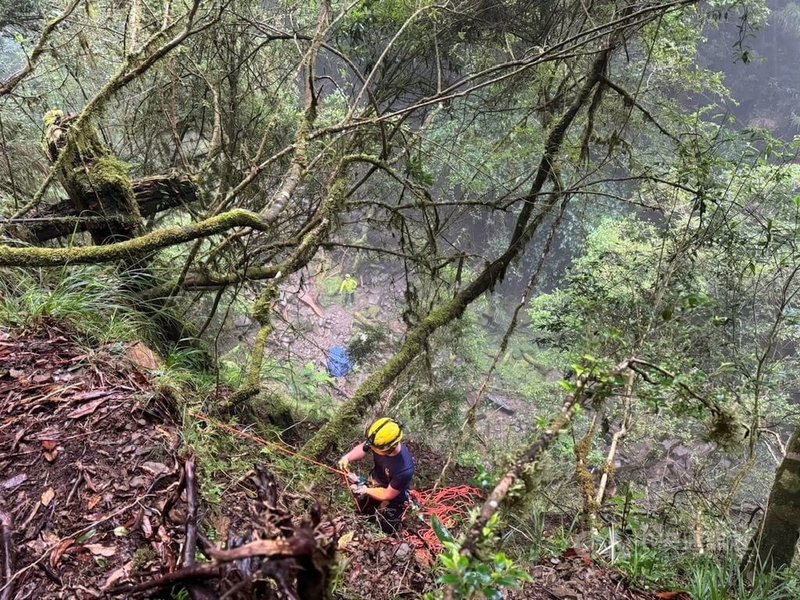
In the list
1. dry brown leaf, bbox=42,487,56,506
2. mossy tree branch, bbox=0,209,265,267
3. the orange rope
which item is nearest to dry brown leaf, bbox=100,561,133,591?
dry brown leaf, bbox=42,487,56,506

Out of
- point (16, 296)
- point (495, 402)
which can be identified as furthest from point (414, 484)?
point (495, 402)

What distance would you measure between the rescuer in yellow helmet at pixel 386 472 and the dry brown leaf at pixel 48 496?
2550 millimetres

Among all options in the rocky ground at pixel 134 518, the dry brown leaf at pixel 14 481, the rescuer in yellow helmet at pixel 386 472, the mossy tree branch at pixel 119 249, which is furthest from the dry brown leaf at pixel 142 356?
the rescuer in yellow helmet at pixel 386 472

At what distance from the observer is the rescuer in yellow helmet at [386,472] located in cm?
427

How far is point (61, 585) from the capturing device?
5.40ft

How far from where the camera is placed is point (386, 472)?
175 inches

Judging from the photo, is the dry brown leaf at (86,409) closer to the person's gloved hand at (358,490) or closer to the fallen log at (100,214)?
the fallen log at (100,214)

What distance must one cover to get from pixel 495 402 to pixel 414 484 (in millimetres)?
9321

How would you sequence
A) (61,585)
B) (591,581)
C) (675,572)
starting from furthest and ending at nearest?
(675,572) → (591,581) → (61,585)

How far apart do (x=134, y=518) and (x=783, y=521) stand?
366 centimetres

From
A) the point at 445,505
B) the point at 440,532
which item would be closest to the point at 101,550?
the point at 440,532

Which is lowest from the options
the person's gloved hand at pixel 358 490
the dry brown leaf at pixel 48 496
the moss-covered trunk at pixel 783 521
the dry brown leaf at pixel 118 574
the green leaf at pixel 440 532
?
the dry brown leaf at pixel 48 496

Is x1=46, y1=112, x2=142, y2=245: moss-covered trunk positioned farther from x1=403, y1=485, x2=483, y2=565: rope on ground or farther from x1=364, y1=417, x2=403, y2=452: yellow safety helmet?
x1=403, y1=485, x2=483, y2=565: rope on ground

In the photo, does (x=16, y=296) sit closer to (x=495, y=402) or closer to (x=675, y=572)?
(x=675, y=572)
